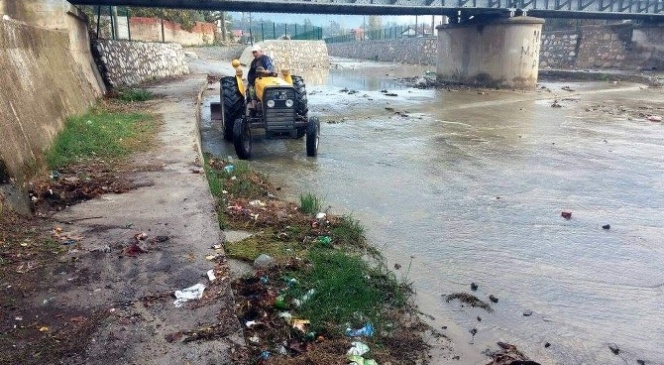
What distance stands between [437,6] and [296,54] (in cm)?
2052

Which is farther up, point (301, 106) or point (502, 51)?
point (502, 51)

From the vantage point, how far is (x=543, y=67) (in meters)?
36.4

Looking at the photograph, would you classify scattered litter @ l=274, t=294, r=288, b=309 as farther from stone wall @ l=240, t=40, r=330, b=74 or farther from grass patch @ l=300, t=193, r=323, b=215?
stone wall @ l=240, t=40, r=330, b=74

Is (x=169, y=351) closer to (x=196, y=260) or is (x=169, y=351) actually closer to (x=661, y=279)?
(x=196, y=260)

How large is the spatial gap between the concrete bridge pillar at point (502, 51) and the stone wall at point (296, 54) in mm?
14463

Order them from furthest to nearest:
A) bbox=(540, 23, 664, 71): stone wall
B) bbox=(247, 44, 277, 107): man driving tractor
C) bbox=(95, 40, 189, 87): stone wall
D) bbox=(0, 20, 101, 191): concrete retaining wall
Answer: bbox=(540, 23, 664, 71): stone wall < bbox=(95, 40, 189, 87): stone wall < bbox=(247, 44, 277, 107): man driving tractor < bbox=(0, 20, 101, 191): concrete retaining wall

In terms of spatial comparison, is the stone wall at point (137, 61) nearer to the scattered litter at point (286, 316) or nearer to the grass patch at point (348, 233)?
the grass patch at point (348, 233)

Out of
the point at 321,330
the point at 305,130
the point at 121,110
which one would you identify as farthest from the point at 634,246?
the point at 121,110

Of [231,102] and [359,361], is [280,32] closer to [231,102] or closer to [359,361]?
[231,102]

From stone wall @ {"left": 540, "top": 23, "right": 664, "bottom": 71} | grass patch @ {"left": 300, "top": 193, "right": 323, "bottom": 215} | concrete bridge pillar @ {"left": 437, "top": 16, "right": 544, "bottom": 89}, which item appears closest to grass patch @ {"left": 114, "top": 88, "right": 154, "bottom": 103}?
grass patch @ {"left": 300, "top": 193, "right": 323, "bottom": 215}

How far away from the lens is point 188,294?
330 cm

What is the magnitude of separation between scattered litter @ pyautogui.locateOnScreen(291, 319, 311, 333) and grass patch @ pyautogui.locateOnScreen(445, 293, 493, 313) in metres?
1.30

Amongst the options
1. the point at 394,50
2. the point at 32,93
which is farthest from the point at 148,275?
the point at 394,50

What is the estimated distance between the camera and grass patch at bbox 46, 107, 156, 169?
6435 mm
